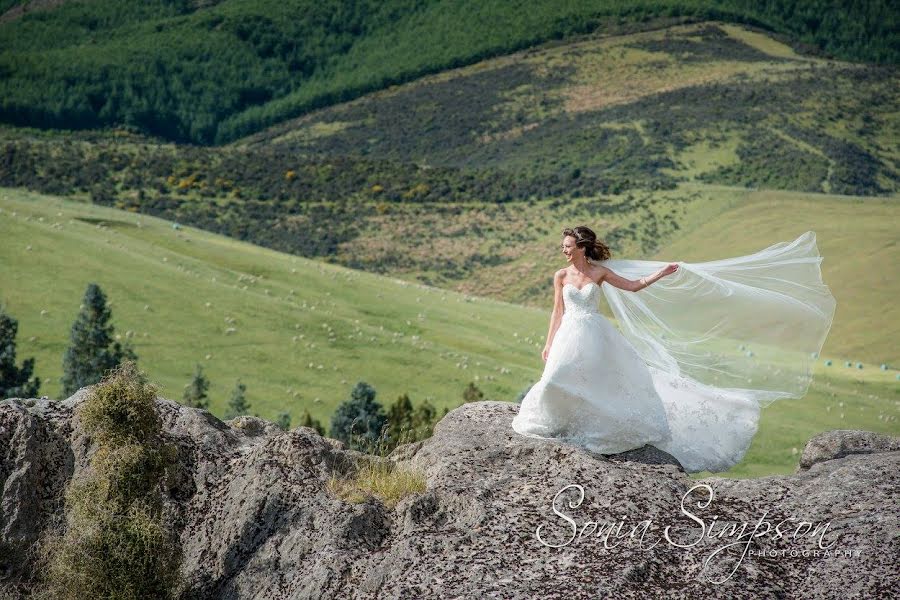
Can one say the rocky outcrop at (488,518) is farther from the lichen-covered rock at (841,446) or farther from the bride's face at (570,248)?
the bride's face at (570,248)

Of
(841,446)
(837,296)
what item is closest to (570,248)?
(841,446)

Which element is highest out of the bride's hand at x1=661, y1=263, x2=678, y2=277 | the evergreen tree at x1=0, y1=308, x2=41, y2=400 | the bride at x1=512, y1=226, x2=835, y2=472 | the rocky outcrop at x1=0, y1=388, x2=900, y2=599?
the bride's hand at x1=661, y1=263, x2=678, y2=277

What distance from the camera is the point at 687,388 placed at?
14.3m

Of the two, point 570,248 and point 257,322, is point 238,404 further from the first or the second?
point 570,248

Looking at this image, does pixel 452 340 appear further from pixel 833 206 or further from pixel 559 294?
pixel 833 206

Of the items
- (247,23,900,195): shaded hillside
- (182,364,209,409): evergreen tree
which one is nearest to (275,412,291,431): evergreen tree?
(182,364,209,409): evergreen tree

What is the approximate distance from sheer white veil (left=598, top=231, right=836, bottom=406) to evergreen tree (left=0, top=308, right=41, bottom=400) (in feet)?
70.8

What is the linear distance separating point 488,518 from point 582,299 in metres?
3.82

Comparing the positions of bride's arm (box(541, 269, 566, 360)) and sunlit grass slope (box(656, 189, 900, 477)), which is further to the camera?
sunlit grass slope (box(656, 189, 900, 477))

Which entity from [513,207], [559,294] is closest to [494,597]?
[559,294]

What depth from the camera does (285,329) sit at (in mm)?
42031

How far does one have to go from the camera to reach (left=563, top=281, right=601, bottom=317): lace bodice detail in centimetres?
1354

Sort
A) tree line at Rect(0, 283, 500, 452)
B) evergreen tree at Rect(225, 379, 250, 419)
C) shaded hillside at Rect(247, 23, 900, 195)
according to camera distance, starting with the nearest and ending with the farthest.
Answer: tree line at Rect(0, 283, 500, 452) → evergreen tree at Rect(225, 379, 250, 419) → shaded hillside at Rect(247, 23, 900, 195)

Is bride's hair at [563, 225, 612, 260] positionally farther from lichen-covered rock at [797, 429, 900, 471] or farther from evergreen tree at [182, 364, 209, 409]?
evergreen tree at [182, 364, 209, 409]
